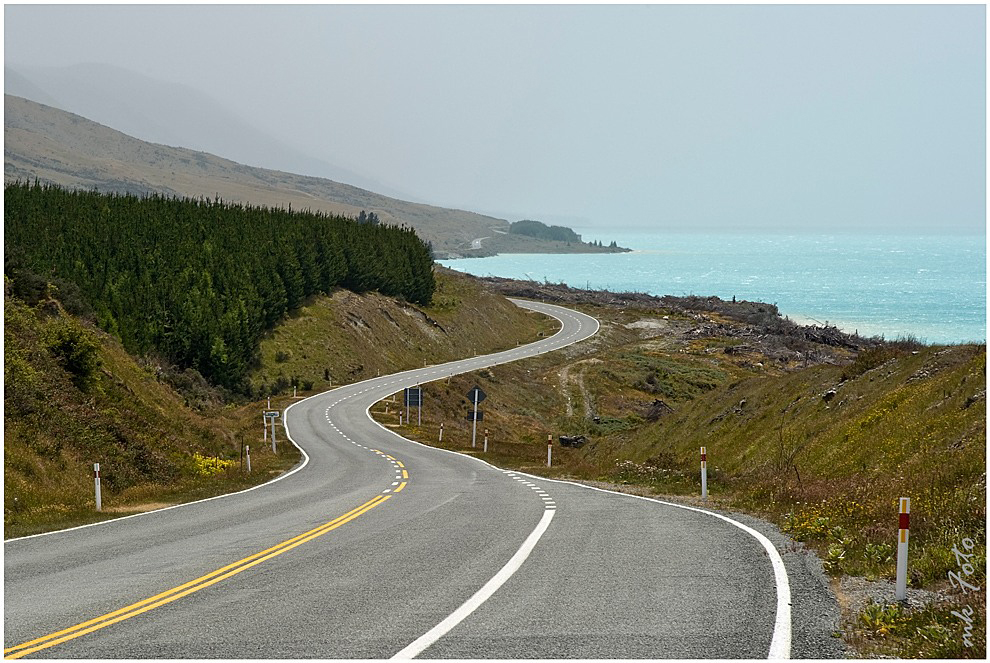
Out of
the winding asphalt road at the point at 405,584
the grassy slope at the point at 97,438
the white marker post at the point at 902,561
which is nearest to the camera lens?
the winding asphalt road at the point at 405,584

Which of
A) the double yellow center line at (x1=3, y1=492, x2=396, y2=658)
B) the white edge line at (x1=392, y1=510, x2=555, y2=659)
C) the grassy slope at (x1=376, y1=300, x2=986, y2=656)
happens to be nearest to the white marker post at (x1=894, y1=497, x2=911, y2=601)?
the grassy slope at (x1=376, y1=300, x2=986, y2=656)

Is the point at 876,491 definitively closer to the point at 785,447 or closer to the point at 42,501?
the point at 785,447

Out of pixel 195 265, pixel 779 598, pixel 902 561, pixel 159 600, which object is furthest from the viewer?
pixel 195 265

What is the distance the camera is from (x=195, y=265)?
228ft

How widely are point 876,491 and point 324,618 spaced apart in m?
10.1

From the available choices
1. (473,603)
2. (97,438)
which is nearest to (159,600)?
(473,603)

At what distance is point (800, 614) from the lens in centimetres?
823

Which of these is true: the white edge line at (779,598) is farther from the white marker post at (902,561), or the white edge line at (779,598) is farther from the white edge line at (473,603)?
the white edge line at (473,603)

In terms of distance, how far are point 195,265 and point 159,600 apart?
64477 mm

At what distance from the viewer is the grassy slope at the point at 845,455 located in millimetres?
10633

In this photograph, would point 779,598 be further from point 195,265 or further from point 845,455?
point 195,265

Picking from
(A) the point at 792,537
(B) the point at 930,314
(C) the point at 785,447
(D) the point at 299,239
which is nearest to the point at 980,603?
(A) the point at 792,537

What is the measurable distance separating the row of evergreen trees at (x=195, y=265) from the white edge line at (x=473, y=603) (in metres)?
30.2

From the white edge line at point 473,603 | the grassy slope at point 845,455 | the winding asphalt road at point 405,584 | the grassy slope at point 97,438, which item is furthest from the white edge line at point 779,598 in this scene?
the grassy slope at point 97,438
